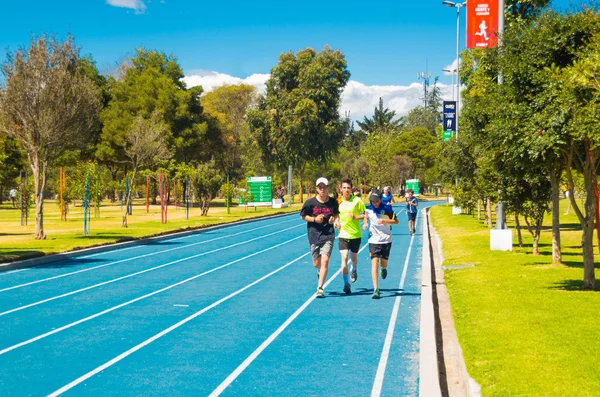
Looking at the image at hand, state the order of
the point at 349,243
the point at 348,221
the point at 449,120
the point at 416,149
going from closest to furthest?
the point at 348,221, the point at 349,243, the point at 449,120, the point at 416,149

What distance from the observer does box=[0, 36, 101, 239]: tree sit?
945 inches

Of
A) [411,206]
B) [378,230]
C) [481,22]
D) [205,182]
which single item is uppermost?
[481,22]

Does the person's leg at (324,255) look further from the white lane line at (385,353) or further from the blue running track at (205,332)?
the white lane line at (385,353)

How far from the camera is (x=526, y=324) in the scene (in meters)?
9.37

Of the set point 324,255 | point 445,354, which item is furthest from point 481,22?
point 445,354

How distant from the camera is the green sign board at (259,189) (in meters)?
54.2

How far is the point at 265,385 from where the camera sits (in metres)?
7.09

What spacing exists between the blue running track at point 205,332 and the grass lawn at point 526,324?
0.76m

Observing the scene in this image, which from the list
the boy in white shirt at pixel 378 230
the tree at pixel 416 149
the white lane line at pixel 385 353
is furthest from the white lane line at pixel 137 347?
the tree at pixel 416 149

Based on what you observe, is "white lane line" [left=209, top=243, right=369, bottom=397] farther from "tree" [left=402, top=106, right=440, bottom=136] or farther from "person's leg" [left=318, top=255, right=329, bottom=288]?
"tree" [left=402, top=106, right=440, bottom=136]

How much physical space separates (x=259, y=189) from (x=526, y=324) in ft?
150

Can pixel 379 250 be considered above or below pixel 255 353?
above

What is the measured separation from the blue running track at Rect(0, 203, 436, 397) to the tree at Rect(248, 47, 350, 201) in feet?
163

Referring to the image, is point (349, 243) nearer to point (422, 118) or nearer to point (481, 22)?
point (481, 22)
